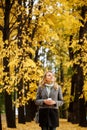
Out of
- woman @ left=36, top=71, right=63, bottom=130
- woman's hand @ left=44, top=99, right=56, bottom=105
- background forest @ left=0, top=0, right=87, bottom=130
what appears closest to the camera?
woman's hand @ left=44, top=99, right=56, bottom=105

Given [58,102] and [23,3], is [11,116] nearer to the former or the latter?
[23,3]

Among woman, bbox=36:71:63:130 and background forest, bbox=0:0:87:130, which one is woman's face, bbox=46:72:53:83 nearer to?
woman, bbox=36:71:63:130

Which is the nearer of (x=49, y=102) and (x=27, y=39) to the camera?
(x=49, y=102)

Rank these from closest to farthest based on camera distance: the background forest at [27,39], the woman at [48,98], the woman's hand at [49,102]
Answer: the woman's hand at [49,102], the woman at [48,98], the background forest at [27,39]

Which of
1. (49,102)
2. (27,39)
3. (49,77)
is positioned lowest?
(49,102)

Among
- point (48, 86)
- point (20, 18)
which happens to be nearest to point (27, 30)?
point (20, 18)

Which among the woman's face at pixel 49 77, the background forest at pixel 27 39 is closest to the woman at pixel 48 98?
the woman's face at pixel 49 77

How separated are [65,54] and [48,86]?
1271 inches

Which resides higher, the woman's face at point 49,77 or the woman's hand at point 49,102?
the woman's face at point 49,77

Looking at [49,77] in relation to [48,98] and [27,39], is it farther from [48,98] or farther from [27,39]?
[27,39]

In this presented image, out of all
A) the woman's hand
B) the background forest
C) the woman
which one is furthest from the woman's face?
the background forest

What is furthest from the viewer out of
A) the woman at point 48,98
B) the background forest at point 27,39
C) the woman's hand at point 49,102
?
the background forest at point 27,39

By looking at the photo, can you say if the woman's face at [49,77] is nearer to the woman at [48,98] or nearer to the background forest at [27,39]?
the woman at [48,98]

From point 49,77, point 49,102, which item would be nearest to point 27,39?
point 49,77
